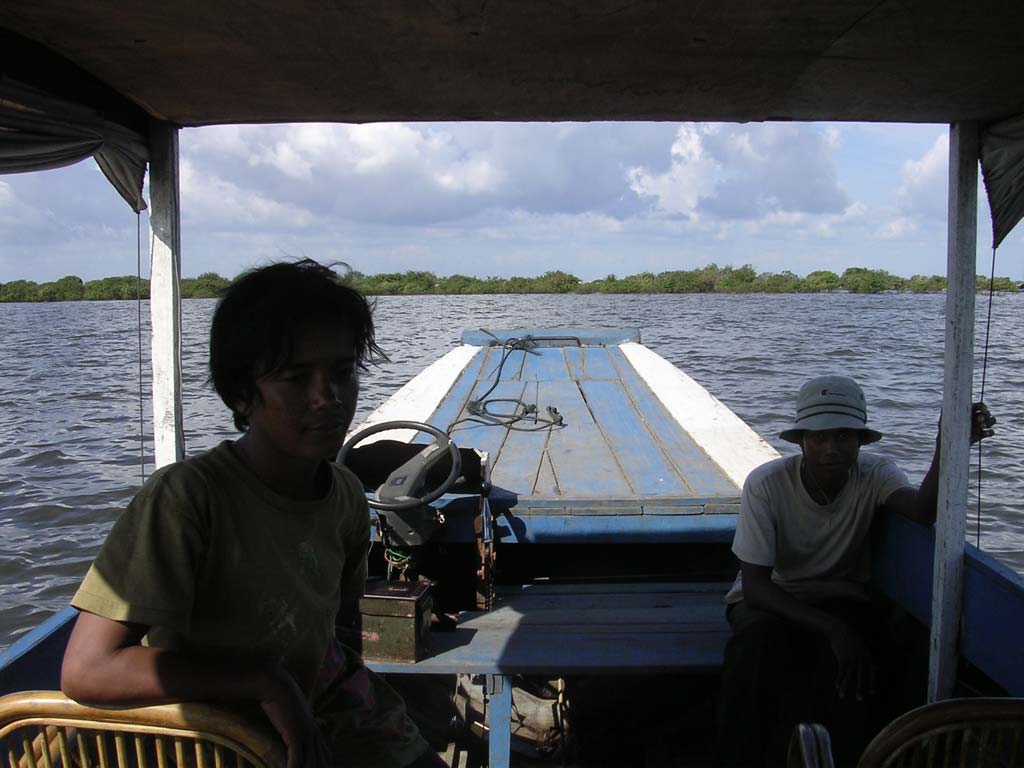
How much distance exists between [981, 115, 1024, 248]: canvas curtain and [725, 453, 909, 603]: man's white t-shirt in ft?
2.90

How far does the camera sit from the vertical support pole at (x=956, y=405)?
7.54 feet

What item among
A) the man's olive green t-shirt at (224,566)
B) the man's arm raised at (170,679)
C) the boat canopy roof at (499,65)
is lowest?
the man's arm raised at (170,679)

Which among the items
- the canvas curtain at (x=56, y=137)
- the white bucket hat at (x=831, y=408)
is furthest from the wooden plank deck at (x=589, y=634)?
the canvas curtain at (x=56, y=137)

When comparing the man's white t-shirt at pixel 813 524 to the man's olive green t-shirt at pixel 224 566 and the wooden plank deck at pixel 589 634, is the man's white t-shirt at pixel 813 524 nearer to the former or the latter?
the wooden plank deck at pixel 589 634

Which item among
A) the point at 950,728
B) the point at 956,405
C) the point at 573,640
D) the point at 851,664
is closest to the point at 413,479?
the point at 573,640

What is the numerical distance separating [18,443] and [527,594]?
9.44 meters

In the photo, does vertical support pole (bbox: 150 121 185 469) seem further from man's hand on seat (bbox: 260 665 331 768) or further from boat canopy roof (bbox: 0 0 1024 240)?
man's hand on seat (bbox: 260 665 331 768)

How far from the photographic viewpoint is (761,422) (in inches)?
422

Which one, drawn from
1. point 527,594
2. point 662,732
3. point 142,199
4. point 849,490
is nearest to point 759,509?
point 849,490

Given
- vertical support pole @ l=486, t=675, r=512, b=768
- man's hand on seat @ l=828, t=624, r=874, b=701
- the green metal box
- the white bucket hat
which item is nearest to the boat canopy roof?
the white bucket hat

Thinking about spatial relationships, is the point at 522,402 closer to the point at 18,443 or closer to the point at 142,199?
the point at 142,199

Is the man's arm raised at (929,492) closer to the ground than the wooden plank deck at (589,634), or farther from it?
farther from it

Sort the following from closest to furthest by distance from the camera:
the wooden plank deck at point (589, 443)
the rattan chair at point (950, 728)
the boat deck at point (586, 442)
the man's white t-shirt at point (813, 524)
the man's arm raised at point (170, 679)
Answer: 1. the man's arm raised at point (170, 679)
2. the rattan chair at point (950, 728)
3. the man's white t-shirt at point (813, 524)
4. the boat deck at point (586, 442)
5. the wooden plank deck at point (589, 443)

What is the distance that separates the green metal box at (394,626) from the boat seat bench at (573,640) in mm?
41
